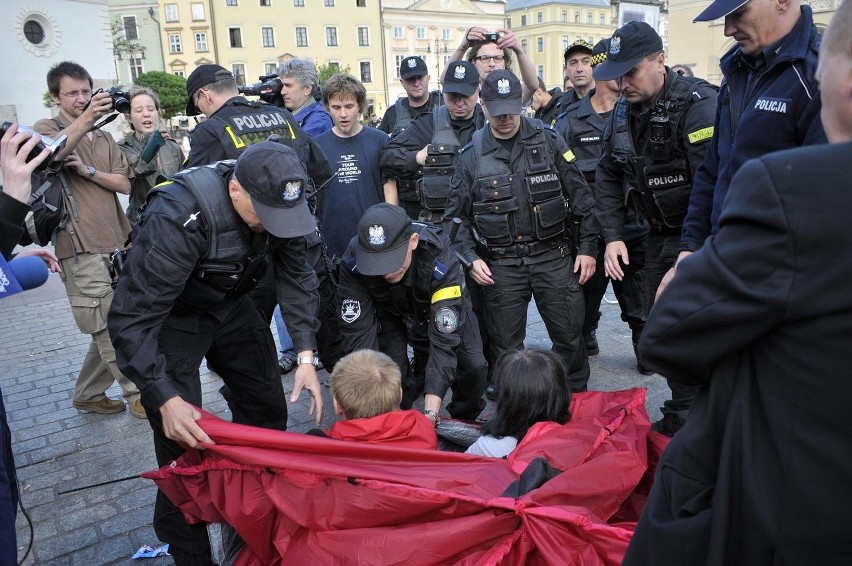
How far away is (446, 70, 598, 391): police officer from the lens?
3.88 meters

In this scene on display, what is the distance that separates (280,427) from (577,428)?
154 cm

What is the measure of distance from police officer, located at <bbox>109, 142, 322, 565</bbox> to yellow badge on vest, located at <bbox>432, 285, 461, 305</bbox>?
2.40 feet

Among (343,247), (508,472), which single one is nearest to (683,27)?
(343,247)

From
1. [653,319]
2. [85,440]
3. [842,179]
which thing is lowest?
[85,440]

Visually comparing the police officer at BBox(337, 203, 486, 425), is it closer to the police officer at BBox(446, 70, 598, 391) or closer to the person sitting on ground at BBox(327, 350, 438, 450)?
the police officer at BBox(446, 70, 598, 391)

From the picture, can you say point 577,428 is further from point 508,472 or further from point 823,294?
point 823,294

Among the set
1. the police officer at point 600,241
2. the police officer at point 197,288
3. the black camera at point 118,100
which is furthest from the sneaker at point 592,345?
the black camera at point 118,100

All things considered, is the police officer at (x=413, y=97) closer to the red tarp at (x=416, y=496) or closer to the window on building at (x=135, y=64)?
the red tarp at (x=416, y=496)

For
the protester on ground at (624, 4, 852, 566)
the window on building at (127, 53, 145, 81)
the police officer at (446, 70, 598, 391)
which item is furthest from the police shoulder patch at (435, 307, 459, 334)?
the window on building at (127, 53, 145, 81)

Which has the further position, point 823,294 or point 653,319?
point 653,319

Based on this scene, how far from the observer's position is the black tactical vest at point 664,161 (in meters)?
3.47

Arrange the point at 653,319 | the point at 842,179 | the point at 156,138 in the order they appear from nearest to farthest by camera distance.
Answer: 1. the point at 842,179
2. the point at 653,319
3. the point at 156,138

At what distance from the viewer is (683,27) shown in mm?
38500

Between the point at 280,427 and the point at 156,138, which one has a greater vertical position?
the point at 156,138
